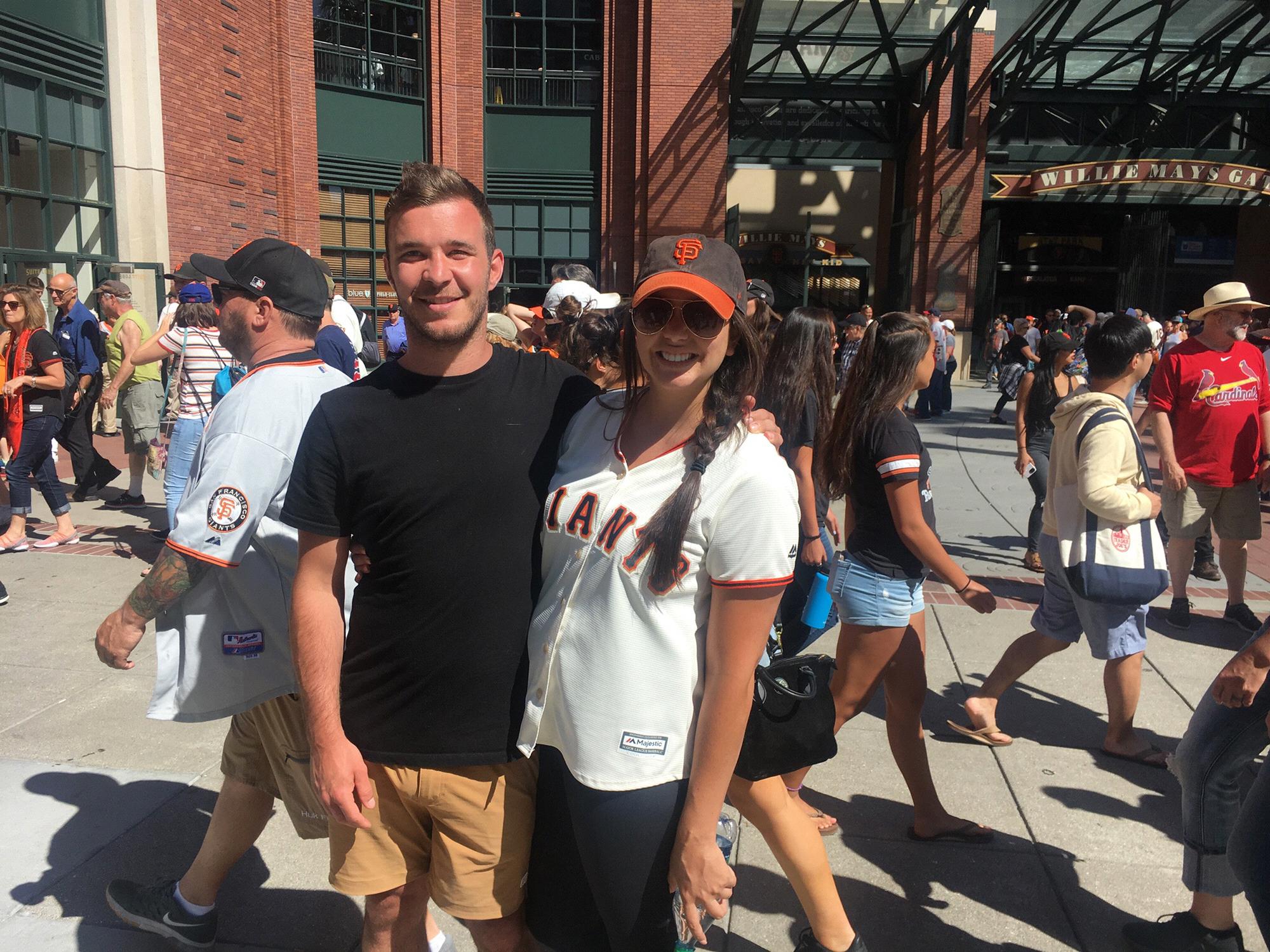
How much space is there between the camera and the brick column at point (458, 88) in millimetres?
20906

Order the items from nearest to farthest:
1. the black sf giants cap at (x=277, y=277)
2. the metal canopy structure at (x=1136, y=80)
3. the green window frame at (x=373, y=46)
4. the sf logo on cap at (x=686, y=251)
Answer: the sf logo on cap at (x=686, y=251)
the black sf giants cap at (x=277, y=277)
the green window frame at (x=373, y=46)
the metal canopy structure at (x=1136, y=80)

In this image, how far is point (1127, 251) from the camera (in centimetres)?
2570

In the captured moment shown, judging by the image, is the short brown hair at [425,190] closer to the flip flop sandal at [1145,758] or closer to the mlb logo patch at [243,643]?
the mlb logo patch at [243,643]

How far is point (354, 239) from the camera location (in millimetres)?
20797

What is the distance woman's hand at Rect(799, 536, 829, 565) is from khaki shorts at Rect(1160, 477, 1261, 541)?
111 inches

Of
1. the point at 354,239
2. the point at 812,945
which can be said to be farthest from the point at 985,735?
the point at 354,239

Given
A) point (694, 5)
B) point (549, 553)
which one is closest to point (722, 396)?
point (549, 553)

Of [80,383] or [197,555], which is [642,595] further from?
[80,383]

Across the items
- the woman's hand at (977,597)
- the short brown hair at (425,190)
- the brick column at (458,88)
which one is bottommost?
the woman's hand at (977,597)

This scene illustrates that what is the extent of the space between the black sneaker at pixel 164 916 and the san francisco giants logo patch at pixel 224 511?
46.8 inches

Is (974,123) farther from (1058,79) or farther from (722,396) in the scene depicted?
(722,396)

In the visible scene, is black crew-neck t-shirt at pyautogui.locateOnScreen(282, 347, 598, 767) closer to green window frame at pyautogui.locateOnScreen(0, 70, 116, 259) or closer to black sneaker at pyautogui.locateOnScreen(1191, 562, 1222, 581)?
black sneaker at pyautogui.locateOnScreen(1191, 562, 1222, 581)

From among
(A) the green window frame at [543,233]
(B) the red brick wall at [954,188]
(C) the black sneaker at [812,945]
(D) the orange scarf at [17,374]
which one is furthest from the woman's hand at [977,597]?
(B) the red brick wall at [954,188]

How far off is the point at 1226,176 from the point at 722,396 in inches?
953
